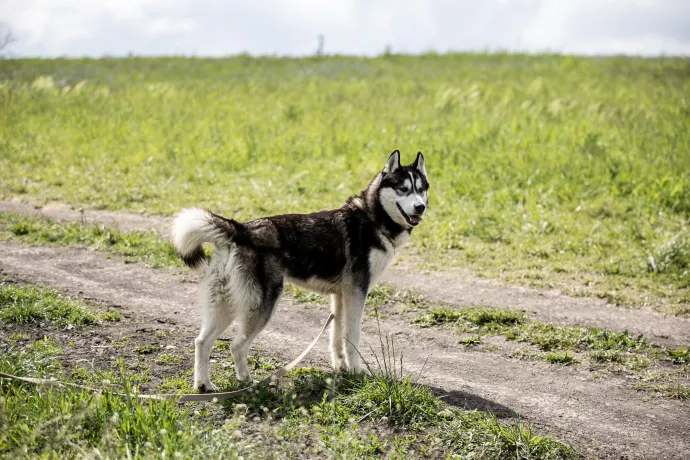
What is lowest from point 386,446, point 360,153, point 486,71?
point 386,446

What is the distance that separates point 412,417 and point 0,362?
3354 millimetres

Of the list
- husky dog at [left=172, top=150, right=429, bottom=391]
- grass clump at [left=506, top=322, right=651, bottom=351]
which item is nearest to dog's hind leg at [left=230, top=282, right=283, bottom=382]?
husky dog at [left=172, top=150, right=429, bottom=391]

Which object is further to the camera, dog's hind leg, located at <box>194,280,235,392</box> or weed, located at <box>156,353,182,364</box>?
weed, located at <box>156,353,182,364</box>

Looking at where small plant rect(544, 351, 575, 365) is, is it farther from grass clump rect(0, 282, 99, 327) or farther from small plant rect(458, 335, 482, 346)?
grass clump rect(0, 282, 99, 327)

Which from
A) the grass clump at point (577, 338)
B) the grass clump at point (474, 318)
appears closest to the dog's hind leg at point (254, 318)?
the grass clump at point (474, 318)

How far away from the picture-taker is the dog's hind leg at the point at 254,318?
16.9 feet

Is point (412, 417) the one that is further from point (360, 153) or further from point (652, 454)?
point (360, 153)

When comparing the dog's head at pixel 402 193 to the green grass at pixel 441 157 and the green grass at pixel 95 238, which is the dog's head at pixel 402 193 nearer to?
the green grass at pixel 441 157

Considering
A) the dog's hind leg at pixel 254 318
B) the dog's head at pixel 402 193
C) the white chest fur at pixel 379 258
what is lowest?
the dog's hind leg at pixel 254 318

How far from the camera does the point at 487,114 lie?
17594 mm

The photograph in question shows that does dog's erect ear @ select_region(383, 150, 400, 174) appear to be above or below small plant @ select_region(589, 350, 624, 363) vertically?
above

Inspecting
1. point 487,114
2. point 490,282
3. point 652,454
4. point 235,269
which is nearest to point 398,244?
point 235,269

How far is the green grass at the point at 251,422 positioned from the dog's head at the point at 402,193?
1.44 metres

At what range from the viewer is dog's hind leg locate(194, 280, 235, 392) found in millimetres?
5148
